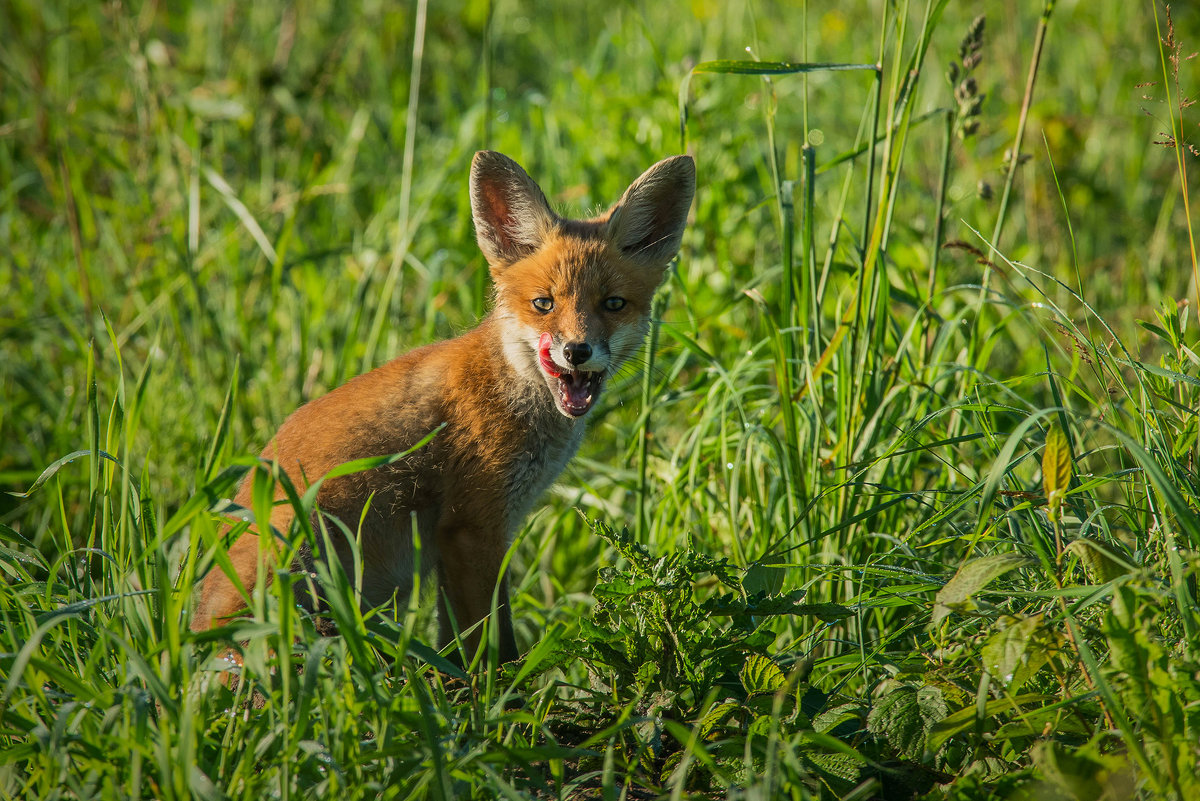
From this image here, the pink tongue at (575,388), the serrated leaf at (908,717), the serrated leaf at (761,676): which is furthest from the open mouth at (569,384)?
the serrated leaf at (908,717)

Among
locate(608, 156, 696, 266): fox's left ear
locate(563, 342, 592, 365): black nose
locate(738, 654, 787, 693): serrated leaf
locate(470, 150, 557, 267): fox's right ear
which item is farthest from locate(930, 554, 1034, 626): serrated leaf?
locate(470, 150, 557, 267): fox's right ear

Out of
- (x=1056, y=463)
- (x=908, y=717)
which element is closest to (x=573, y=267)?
(x=1056, y=463)

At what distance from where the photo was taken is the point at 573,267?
327 centimetres

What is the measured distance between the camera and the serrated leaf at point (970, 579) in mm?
1958

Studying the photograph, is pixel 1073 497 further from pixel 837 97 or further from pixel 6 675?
pixel 837 97

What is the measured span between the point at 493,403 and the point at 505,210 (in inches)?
31.2

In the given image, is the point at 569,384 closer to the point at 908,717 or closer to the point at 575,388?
the point at 575,388

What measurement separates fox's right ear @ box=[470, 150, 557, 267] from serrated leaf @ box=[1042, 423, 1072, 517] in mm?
1965

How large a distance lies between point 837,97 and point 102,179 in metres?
5.23

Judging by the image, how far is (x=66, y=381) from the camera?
4289 millimetres

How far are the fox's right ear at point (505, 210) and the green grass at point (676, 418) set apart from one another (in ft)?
→ 1.95

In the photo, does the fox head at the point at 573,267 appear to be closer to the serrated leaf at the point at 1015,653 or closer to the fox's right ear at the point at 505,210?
the fox's right ear at the point at 505,210

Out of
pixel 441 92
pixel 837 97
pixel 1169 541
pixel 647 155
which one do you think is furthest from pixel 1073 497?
pixel 441 92

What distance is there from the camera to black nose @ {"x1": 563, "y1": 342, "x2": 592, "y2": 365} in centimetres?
301
